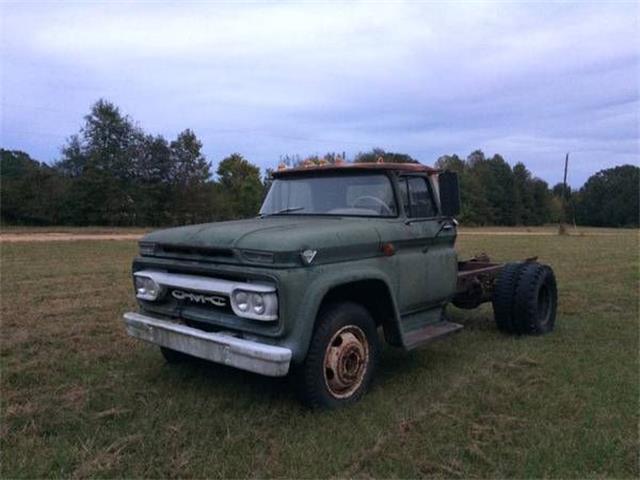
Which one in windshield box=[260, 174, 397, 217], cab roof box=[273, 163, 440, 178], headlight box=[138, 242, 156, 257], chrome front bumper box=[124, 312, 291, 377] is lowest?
chrome front bumper box=[124, 312, 291, 377]

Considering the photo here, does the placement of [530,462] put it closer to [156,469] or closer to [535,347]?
[156,469]

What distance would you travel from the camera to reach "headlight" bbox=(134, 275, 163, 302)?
479 centimetres

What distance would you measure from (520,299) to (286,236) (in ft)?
12.4

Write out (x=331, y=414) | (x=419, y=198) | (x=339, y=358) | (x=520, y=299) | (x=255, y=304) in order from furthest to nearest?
(x=520, y=299) → (x=419, y=198) → (x=339, y=358) → (x=331, y=414) → (x=255, y=304)

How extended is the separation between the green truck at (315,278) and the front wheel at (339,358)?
0.01 m

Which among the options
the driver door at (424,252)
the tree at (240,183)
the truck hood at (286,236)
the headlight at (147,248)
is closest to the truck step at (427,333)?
the driver door at (424,252)

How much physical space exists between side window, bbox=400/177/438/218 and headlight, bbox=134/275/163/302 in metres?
2.41

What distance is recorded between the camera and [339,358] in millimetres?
4418

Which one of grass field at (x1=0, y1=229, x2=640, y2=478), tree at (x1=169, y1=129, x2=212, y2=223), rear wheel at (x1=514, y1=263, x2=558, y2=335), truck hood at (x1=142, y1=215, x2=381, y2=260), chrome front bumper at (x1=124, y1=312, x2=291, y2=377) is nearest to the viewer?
grass field at (x1=0, y1=229, x2=640, y2=478)

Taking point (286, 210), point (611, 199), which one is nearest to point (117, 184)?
point (286, 210)

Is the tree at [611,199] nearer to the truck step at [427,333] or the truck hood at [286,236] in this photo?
the truck step at [427,333]

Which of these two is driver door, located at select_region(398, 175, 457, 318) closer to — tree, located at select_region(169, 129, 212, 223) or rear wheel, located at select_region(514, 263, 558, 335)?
rear wheel, located at select_region(514, 263, 558, 335)

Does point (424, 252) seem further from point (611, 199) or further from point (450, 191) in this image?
point (611, 199)

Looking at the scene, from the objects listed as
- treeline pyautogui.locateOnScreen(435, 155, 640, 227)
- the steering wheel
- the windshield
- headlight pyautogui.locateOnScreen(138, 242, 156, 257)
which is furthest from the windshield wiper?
treeline pyautogui.locateOnScreen(435, 155, 640, 227)
